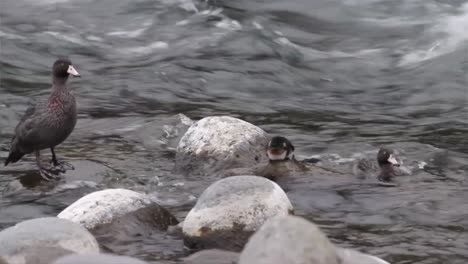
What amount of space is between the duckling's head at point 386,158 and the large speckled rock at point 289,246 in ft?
A: 15.2

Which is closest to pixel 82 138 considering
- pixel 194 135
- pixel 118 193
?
pixel 194 135

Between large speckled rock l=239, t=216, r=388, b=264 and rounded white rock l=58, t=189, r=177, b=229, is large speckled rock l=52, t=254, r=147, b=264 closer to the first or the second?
large speckled rock l=239, t=216, r=388, b=264

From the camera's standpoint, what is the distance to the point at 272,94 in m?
13.3

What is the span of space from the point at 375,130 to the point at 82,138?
3164 millimetres

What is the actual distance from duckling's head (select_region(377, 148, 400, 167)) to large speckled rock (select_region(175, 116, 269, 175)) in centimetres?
103

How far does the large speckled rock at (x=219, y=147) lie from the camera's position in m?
9.26

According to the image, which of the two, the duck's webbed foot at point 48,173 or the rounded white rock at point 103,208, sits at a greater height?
the rounded white rock at point 103,208

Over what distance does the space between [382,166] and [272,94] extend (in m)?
4.30

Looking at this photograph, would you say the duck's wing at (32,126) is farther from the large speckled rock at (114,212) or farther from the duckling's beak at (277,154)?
the large speckled rock at (114,212)

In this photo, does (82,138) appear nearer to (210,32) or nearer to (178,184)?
(178,184)

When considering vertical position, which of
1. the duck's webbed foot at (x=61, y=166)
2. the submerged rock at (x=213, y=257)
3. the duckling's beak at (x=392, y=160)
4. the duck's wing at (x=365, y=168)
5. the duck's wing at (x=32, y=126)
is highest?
the duck's wing at (x=32, y=126)

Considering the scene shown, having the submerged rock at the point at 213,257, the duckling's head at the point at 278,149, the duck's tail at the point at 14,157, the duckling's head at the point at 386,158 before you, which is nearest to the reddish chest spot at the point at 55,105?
the duck's tail at the point at 14,157

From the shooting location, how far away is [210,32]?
15.9m

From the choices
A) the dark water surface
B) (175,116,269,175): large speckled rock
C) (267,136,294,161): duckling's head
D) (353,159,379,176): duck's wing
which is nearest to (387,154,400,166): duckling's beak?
(353,159,379,176): duck's wing
